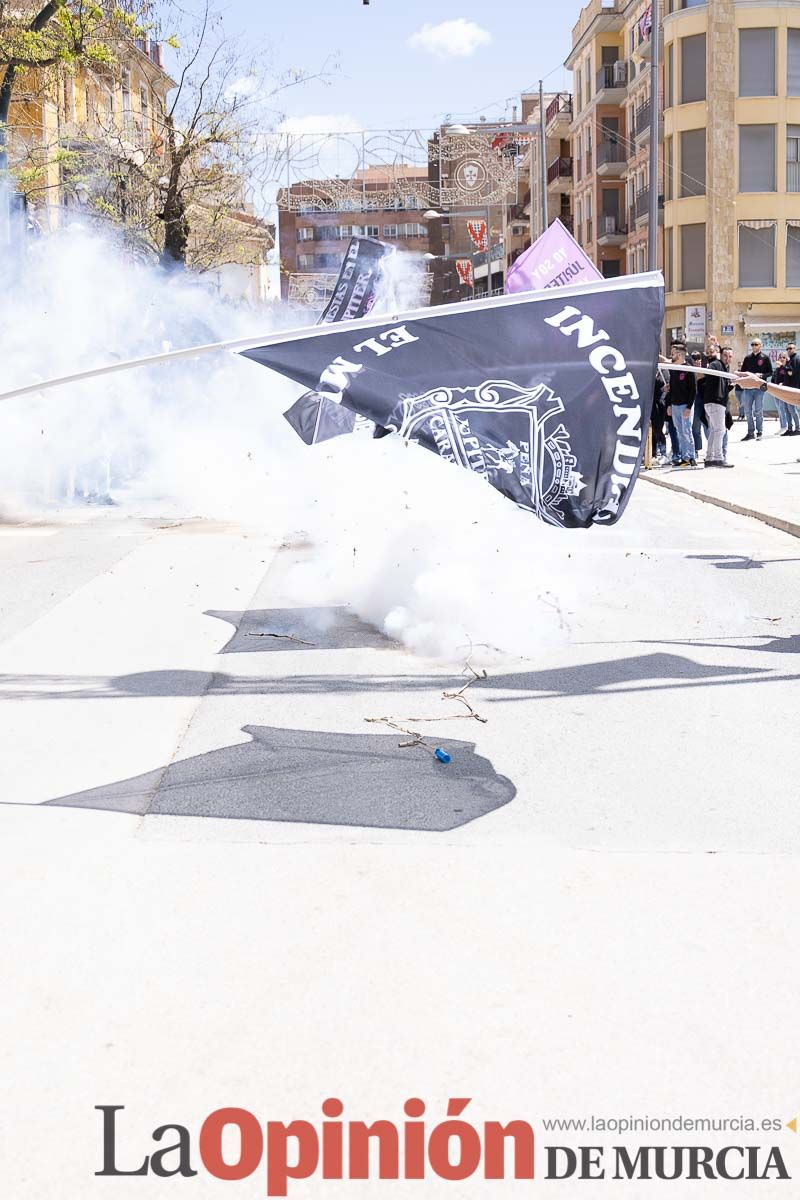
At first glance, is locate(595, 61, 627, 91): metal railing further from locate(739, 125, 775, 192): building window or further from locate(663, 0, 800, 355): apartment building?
locate(739, 125, 775, 192): building window

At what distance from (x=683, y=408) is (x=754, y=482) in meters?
4.04

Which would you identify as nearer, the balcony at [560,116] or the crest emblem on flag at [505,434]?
the crest emblem on flag at [505,434]

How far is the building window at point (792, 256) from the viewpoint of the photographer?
5175cm

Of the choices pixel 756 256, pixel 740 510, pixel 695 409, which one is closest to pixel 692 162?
pixel 756 256

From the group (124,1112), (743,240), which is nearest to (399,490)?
(124,1112)

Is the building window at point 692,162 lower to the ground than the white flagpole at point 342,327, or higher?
higher

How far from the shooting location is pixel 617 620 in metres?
9.38

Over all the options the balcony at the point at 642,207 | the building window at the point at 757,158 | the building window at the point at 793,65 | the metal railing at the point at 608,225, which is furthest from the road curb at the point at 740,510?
the metal railing at the point at 608,225

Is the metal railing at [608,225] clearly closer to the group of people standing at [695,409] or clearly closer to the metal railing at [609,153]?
the metal railing at [609,153]

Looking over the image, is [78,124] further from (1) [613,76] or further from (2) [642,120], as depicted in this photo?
(1) [613,76]

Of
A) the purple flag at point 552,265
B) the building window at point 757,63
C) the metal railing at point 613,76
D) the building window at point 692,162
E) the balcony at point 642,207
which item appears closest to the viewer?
the purple flag at point 552,265

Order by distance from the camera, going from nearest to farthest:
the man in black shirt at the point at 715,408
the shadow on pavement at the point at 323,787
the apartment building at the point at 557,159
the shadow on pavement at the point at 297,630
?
1. the shadow on pavement at the point at 323,787
2. the shadow on pavement at the point at 297,630
3. the man in black shirt at the point at 715,408
4. the apartment building at the point at 557,159

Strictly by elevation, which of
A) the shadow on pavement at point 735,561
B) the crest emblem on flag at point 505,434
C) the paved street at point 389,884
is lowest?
the paved street at point 389,884

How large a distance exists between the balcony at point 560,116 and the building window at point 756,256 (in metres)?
27.6
